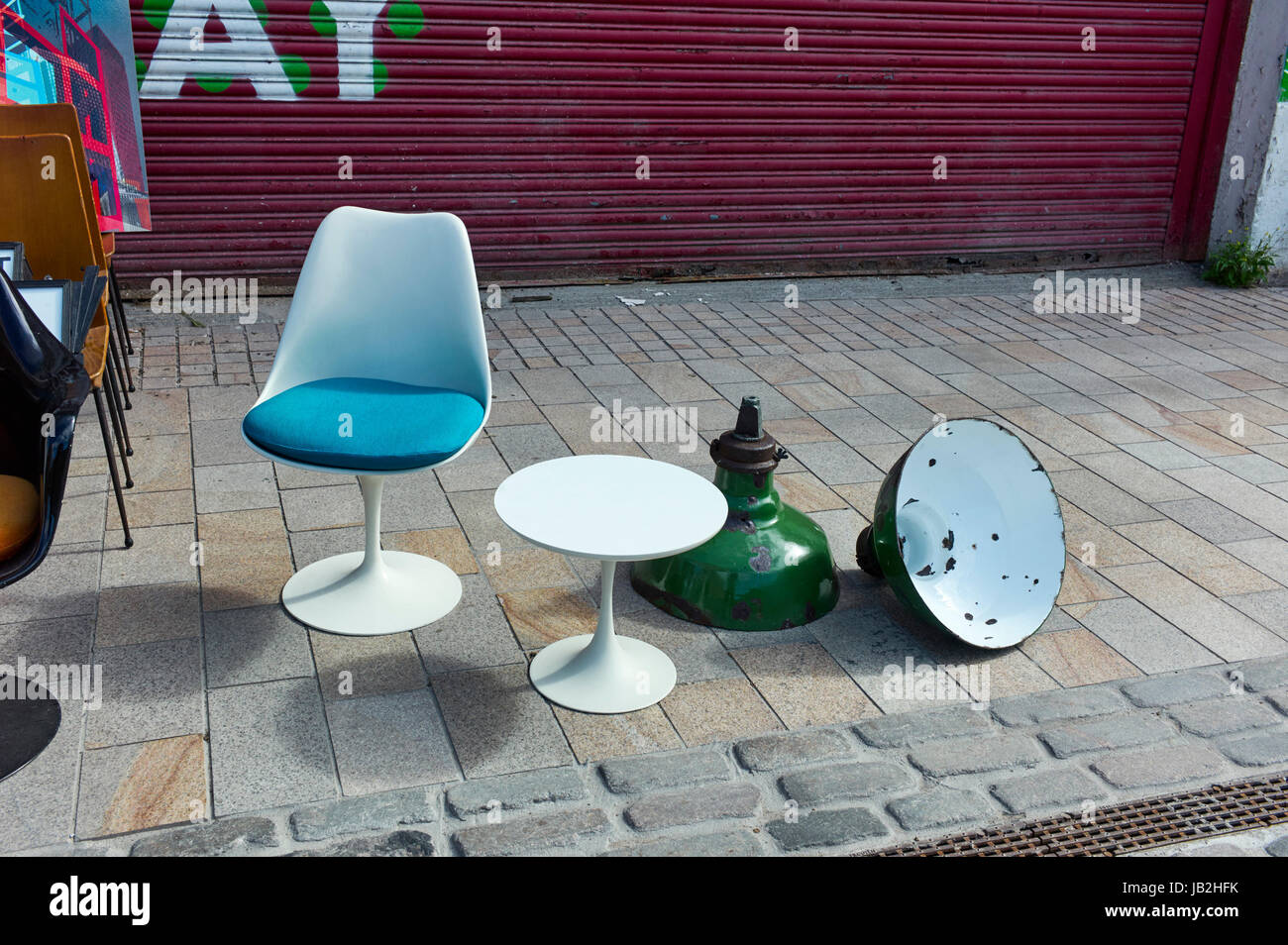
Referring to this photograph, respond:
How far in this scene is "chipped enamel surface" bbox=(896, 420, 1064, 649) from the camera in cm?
386

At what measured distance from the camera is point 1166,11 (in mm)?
9188

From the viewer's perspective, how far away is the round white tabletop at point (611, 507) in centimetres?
311

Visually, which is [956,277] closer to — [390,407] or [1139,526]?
[1139,526]

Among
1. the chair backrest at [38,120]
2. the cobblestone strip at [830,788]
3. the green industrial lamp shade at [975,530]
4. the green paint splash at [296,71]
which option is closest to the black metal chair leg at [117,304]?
the chair backrest at [38,120]

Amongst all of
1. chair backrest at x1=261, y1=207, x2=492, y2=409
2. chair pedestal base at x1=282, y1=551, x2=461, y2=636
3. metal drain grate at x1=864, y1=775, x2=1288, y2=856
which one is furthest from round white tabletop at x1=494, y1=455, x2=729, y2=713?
metal drain grate at x1=864, y1=775, x2=1288, y2=856

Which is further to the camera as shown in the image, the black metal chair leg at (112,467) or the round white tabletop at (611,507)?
the black metal chair leg at (112,467)

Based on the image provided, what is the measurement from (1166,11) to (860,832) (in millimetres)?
8687

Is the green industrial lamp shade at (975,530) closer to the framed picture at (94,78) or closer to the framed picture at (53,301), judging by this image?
the framed picture at (53,301)

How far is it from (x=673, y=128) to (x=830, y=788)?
633cm

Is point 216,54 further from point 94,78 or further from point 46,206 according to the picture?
point 46,206

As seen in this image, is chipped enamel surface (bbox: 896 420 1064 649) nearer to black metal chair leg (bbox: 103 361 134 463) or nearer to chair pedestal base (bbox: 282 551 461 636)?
chair pedestal base (bbox: 282 551 461 636)

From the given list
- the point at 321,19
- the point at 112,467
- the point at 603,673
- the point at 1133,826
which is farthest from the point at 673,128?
the point at 1133,826

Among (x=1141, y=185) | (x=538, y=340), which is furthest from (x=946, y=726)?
(x=1141, y=185)

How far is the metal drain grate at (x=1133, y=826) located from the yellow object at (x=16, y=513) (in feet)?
7.81
